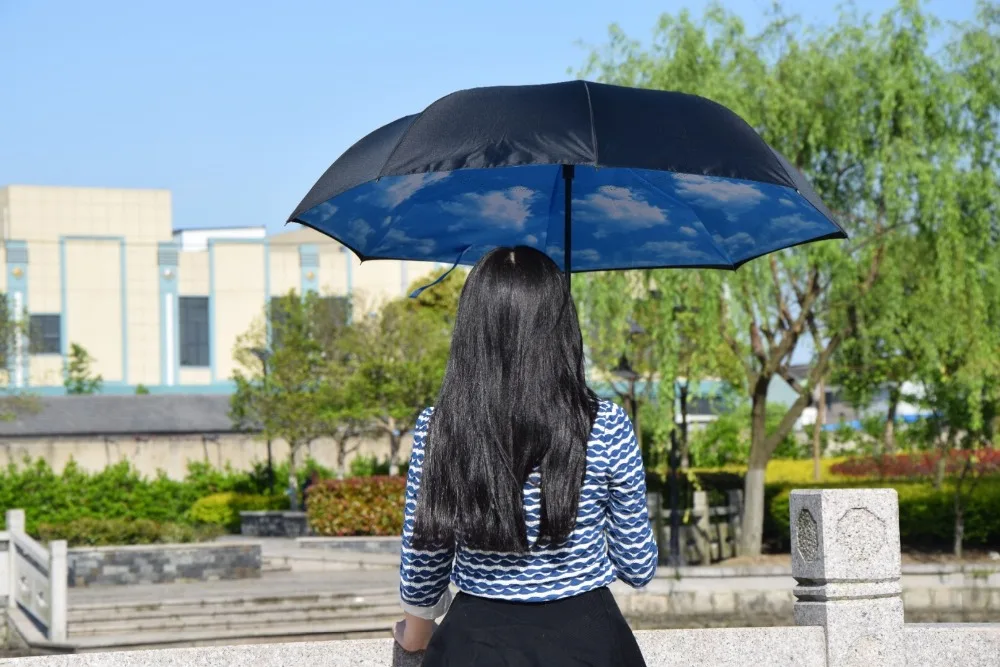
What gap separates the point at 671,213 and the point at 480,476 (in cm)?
255

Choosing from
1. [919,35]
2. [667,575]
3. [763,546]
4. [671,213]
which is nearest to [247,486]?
[763,546]

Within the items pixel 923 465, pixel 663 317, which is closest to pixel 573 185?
pixel 663 317

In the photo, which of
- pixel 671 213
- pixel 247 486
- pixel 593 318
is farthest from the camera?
pixel 247 486

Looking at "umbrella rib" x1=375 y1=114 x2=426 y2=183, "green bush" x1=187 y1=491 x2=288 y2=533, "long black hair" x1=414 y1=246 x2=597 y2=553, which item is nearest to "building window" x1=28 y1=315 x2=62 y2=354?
"green bush" x1=187 y1=491 x2=288 y2=533

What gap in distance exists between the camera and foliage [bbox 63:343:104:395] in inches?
2178

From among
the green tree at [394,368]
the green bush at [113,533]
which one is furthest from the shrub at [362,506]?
the green tree at [394,368]

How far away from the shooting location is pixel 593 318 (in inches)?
810

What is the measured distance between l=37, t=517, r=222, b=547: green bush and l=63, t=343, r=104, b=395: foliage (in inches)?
1180

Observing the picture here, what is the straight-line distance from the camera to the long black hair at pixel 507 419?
296 centimetres

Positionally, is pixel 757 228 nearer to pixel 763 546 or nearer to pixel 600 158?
pixel 600 158

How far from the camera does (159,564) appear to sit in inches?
926

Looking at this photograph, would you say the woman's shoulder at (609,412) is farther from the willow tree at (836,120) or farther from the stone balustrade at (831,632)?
the willow tree at (836,120)

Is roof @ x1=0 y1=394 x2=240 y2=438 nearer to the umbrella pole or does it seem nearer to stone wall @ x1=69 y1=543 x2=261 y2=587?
stone wall @ x1=69 y1=543 x2=261 y2=587

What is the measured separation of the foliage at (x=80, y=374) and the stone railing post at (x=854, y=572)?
51021mm
